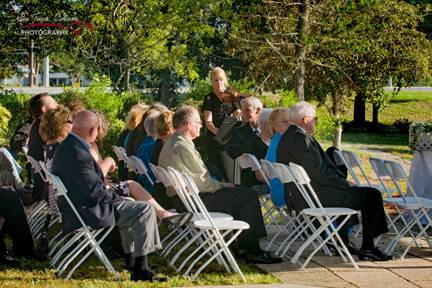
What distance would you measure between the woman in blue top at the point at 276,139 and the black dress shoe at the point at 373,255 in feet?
3.12

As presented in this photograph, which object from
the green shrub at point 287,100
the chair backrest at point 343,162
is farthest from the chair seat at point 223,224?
the green shrub at point 287,100

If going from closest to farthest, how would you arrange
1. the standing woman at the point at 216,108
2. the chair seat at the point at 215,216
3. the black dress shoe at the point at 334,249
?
the chair seat at the point at 215,216 → the black dress shoe at the point at 334,249 → the standing woman at the point at 216,108

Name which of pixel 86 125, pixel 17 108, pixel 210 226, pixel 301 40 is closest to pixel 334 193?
pixel 210 226

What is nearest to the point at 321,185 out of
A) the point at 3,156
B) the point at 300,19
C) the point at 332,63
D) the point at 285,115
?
the point at 285,115

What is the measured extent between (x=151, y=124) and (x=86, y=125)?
1.96 m

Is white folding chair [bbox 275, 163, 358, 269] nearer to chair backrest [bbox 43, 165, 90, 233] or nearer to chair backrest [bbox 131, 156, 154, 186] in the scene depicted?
chair backrest [bbox 131, 156, 154, 186]

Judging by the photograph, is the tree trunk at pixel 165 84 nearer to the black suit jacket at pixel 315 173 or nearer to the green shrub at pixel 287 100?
the green shrub at pixel 287 100

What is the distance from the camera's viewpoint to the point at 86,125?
7.41 metres

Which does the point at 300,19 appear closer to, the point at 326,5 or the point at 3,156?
the point at 326,5

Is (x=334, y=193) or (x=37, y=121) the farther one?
(x=37, y=121)

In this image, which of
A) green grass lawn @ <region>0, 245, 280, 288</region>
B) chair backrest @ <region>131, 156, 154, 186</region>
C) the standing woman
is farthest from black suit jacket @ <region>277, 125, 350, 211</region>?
the standing woman

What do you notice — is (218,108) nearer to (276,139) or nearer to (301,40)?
(276,139)

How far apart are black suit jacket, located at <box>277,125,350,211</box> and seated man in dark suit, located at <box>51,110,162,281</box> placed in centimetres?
174

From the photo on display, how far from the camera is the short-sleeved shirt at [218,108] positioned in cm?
1101
